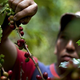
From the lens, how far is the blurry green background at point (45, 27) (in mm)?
1547

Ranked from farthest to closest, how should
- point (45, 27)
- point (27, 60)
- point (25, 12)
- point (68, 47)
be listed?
1. point (45, 27)
2. point (68, 47)
3. point (25, 12)
4. point (27, 60)

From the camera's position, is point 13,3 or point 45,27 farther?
point 45,27

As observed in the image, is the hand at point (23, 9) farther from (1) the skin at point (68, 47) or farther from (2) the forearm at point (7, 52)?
(1) the skin at point (68, 47)

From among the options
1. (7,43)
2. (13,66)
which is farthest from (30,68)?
(7,43)

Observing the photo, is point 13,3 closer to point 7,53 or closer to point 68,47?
point 7,53

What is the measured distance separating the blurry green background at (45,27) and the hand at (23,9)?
22.9 inches

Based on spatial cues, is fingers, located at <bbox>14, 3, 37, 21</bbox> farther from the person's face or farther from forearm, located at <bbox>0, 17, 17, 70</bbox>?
the person's face

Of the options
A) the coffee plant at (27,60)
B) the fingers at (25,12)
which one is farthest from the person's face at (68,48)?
the coffee plant at (27,60)

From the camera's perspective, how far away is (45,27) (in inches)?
122

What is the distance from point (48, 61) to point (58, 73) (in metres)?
2.69

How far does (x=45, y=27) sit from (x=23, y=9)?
2.46 m

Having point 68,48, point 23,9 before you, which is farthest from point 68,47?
point 23,9

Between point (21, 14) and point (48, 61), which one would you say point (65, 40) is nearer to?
point (21, 14)

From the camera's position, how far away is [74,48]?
1.29m
